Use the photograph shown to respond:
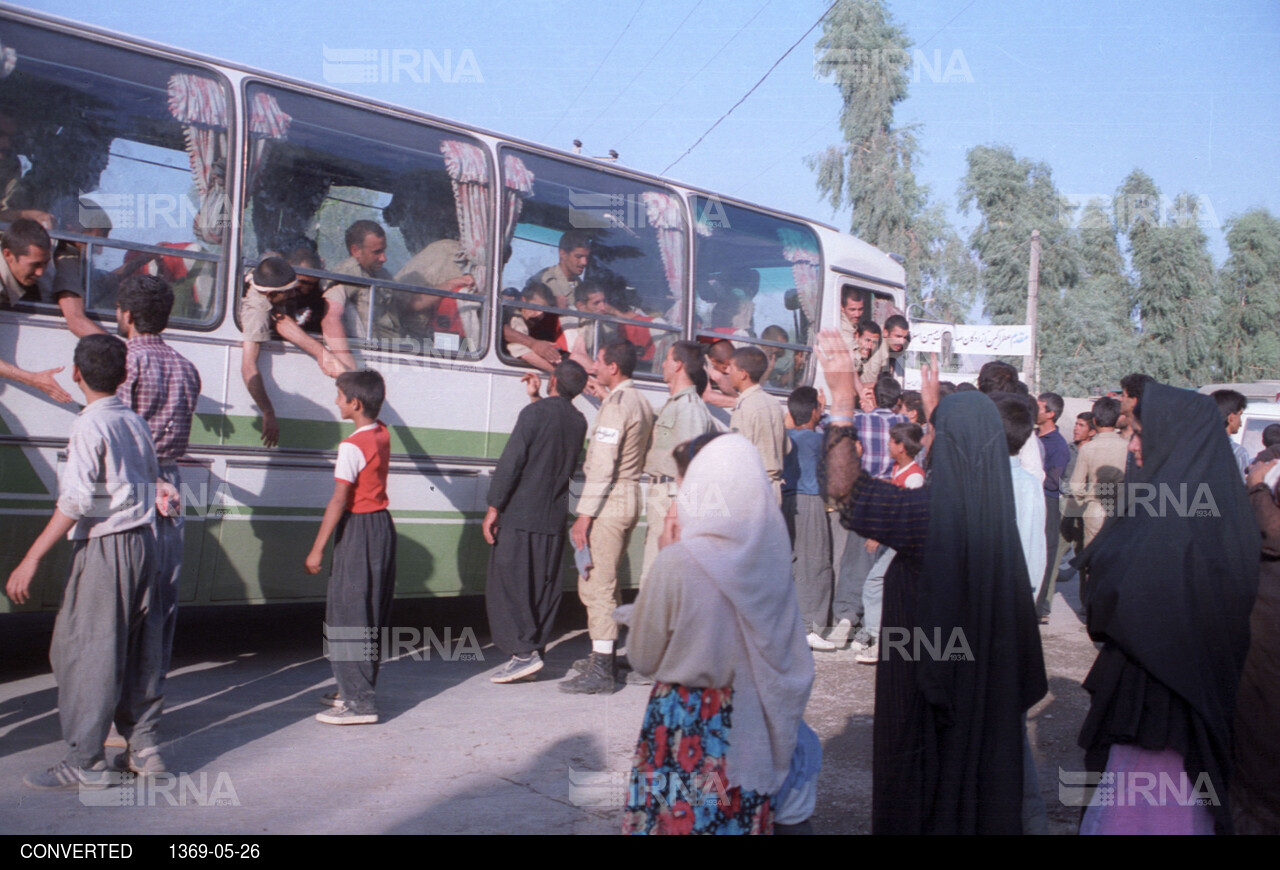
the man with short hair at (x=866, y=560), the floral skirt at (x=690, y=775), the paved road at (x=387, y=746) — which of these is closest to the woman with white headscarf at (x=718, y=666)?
the floral skirt at (x=690, y=775)

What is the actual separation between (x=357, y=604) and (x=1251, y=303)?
4526cm

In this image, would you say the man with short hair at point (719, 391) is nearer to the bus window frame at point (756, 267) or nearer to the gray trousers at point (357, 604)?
the bus window frame at point (756, 267)

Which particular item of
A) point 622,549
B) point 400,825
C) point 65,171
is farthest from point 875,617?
point 65,171

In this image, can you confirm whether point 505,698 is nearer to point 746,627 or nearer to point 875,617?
point 875,617

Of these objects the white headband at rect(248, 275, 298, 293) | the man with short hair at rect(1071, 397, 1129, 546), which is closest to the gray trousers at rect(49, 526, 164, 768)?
the white headband at rect(248, 275, 298, 293)

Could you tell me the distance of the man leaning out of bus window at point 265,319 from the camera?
5969 millimetres

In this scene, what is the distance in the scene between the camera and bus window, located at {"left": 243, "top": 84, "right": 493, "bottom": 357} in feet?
20.3

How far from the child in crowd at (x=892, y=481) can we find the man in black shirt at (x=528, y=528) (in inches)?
81.0

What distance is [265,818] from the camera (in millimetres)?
4098

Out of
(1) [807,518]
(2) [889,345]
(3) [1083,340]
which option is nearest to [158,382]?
(1) [807,518]

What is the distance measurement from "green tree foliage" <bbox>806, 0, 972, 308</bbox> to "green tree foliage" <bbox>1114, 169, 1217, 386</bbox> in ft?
36.6

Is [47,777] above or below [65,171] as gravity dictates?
below

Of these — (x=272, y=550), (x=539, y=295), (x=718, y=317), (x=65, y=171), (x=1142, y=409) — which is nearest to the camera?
(x=1142, y=409)

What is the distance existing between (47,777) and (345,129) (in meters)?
4.06
